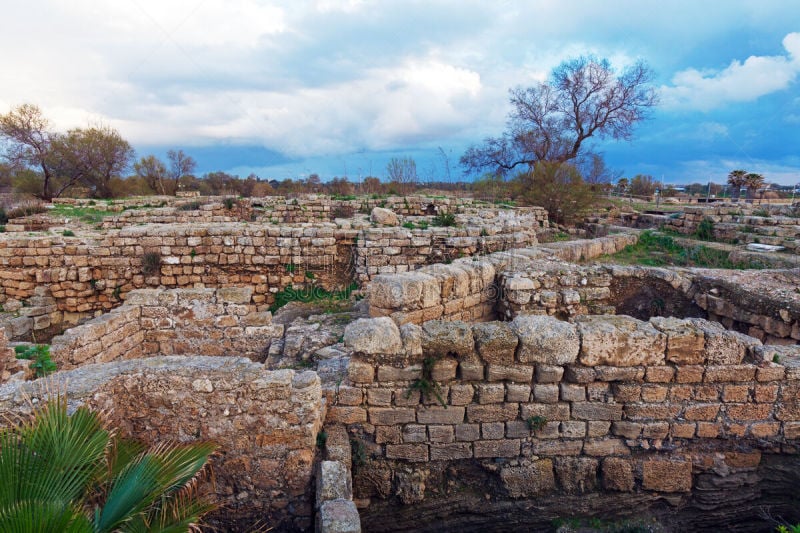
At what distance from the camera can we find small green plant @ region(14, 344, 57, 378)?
454 cm

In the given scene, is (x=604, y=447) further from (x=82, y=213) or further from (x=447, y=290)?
(x=82, y=213)

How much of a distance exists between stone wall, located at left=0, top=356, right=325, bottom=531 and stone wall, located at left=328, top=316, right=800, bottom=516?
525 mm

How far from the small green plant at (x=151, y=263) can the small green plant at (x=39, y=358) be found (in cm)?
478

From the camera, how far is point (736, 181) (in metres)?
31.1

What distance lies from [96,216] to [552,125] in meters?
25.1

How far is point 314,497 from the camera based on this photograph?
11.2ft

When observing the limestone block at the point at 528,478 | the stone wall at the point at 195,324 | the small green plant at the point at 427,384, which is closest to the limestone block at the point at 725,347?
the limestone block at the point at 528,478

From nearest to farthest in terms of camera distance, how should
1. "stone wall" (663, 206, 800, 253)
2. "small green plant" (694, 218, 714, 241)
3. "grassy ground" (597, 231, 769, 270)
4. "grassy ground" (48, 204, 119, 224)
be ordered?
"grassy ground" (597, 231, 769, 270)
"stone wall" (663, 206, 800, 253)
"small green plant" (694, 218, 714, 241)
"grassy ground" (48, 204, 119, 224)

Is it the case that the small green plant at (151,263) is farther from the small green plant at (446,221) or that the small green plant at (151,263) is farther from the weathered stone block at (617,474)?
the weathered stone block at (617,474)

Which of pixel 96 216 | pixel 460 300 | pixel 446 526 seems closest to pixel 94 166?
pixel 96 216

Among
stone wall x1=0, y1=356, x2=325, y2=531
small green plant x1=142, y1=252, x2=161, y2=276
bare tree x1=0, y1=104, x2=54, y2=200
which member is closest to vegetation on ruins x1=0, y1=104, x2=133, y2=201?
bare tree x1=0, y1=104, x2=54, y2=200

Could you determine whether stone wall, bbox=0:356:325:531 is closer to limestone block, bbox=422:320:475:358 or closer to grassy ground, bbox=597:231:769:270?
limestone block, bbox=422:320:475:358

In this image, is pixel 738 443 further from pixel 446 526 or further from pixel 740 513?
pixel 446 526

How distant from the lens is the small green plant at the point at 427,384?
12.2 feet
